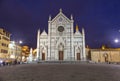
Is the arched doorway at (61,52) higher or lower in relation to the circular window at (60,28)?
lower

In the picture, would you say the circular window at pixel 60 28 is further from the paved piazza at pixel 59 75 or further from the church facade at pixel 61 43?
the paved piazza at pixel 59 75

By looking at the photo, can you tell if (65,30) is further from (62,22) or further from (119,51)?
(119,51)

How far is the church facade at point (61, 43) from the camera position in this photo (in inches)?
2295

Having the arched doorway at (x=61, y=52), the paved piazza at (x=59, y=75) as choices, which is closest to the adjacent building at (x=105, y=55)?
the arched doorway at (x=61, y=52)

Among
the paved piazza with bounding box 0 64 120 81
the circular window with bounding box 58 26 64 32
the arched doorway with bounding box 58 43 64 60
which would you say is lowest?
the paved piazza with bounding box 0 64 120 81

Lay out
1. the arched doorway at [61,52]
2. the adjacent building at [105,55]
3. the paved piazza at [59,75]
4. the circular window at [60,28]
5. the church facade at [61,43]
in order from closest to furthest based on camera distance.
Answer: the paved piazza at [59,75] → the church facade at [61,43] → the arched doorway at [61,52] → the circular window at [60,28] → the adjacent building at [105,55]

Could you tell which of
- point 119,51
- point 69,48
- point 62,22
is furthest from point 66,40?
point 119,51

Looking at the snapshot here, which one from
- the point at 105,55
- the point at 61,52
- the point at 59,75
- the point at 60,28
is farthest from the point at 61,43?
the point at 59,75

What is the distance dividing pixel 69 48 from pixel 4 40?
26783 mm

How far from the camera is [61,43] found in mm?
59438

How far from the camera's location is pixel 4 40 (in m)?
62.0

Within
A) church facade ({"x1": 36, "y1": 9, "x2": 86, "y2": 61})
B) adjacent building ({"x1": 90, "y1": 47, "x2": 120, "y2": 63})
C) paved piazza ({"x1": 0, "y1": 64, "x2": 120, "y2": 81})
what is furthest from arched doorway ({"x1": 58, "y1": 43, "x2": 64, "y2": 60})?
paved piazza ({"x1": 0, "y1": 64, "x2": 120, "y2": 81})

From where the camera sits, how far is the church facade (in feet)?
191

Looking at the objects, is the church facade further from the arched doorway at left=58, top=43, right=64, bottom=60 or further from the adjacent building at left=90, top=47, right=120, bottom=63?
the adjacent building at left=90, top=47, right=120, bottom=63
